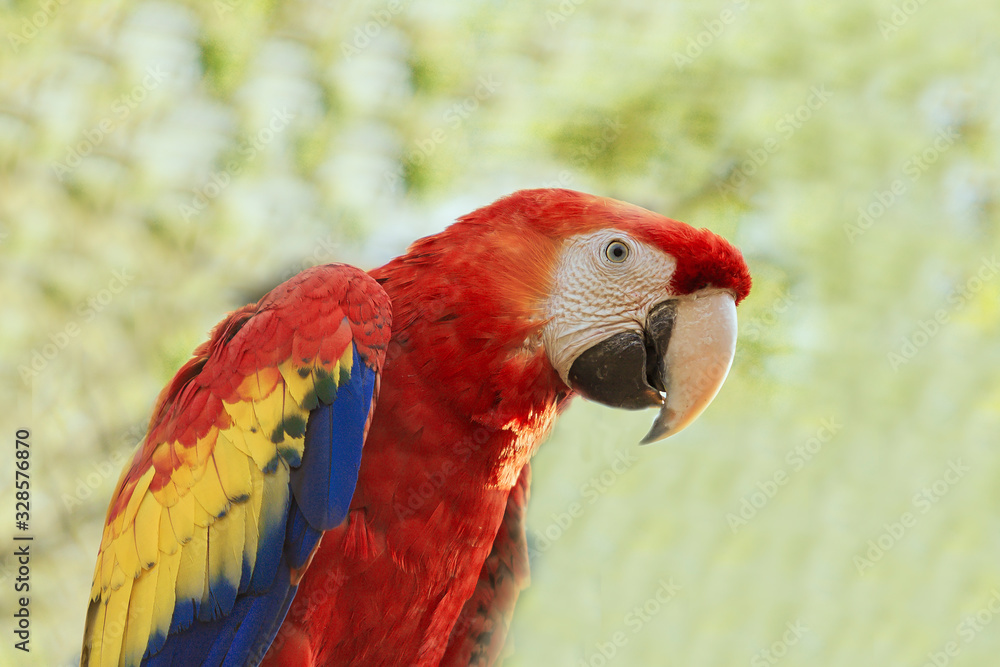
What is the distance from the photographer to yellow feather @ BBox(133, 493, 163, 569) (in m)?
1.11

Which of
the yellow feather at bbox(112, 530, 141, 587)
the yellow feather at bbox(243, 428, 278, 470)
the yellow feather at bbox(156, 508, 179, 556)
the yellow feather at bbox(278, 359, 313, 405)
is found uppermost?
the yellow feather at bbox(278, 359, 313, 405)

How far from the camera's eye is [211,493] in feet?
3.59

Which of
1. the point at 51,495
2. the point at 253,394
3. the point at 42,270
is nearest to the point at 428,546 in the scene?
the point at 253,394

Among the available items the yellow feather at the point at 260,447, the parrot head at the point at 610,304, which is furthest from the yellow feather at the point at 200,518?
the parrot head at the point at 610,304

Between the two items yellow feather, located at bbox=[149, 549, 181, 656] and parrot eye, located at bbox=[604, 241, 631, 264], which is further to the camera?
parrot eye, located at bbox=[604, 241, 631, 264]

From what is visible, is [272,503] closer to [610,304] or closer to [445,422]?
[445,422]

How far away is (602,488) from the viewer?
2621mm

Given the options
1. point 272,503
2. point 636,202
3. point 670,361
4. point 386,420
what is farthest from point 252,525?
point 636,202

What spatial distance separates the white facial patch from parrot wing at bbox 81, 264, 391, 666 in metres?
0.30

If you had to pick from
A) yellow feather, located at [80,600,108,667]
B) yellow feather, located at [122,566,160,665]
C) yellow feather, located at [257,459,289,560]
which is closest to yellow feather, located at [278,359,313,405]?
yellow feather, located at [257,459,289,560]

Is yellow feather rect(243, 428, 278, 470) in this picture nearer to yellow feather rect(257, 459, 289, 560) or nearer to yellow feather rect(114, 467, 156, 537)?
yellow feather rect(257, 459, 289, 560)

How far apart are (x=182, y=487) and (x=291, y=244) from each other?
1436mm

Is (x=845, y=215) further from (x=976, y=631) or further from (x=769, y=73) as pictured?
(x=976, y=631)

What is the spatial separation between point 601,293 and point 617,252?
0.25 ft
